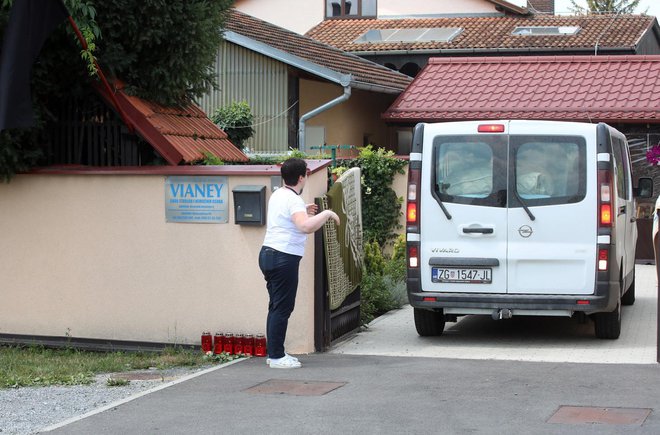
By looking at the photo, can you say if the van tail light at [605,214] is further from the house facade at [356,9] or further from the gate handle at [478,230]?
the house facade at [356,9]

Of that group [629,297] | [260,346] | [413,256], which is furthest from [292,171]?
[629,297]

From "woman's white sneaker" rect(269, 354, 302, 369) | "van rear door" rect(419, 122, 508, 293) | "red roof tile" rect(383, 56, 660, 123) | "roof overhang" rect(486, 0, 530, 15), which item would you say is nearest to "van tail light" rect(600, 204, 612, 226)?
"van rear door" rect(419, 122, 508, 293)

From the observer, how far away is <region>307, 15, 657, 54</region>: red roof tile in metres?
31.0

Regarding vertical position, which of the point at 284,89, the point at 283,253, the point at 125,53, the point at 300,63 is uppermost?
the point at 300,63

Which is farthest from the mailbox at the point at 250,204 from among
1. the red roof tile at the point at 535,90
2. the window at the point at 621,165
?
the red roof tile at the point at 535,90

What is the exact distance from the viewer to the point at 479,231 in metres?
10.8

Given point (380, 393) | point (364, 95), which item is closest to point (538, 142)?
point (380, 393)

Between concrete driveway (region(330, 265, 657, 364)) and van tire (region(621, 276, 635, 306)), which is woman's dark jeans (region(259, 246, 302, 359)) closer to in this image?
concrete driveway (region(330, 265, 657, 364))

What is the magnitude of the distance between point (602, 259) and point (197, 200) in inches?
149

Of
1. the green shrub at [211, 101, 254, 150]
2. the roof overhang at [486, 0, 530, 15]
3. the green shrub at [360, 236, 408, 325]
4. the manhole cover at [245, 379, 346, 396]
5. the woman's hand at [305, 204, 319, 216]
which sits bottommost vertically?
the manhole cover at [245, 379, 346, 396]

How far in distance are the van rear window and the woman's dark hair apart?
1.94 meters

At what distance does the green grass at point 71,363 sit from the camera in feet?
30.4

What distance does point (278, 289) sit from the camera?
9492 mm

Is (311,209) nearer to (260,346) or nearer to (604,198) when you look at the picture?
(260,346)
